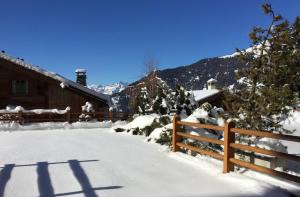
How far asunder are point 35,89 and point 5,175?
21346mm

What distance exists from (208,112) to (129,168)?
6531 mm

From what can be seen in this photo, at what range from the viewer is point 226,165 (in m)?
7.91

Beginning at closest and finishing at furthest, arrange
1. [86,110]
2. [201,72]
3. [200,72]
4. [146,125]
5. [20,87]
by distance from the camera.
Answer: [146,125] < [86,110] < [20,87] < [200,72] < [201,72]

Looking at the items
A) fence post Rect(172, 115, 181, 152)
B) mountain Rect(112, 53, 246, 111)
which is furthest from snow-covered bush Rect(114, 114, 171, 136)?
mountain Rect(112, 53, 246, 111)

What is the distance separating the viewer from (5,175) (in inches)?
308

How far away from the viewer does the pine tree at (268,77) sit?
11320 millimetres

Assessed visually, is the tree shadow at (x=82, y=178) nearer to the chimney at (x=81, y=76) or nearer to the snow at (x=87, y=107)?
the snow at (x=87, y=107)

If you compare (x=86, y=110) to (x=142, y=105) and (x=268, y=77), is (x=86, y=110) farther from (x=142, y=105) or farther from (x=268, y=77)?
(x=268, y=77)

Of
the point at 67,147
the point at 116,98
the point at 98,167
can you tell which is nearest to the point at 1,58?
the point at 67,147

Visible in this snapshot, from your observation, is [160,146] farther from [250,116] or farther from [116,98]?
[116,98]

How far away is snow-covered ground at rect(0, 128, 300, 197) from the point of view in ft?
21.6

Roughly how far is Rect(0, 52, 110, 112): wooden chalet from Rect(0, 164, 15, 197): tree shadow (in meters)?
18.8

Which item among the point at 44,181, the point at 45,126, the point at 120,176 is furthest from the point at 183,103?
the point at 44,181

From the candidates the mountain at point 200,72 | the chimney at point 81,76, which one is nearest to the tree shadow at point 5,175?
the chimney at point 81,76
